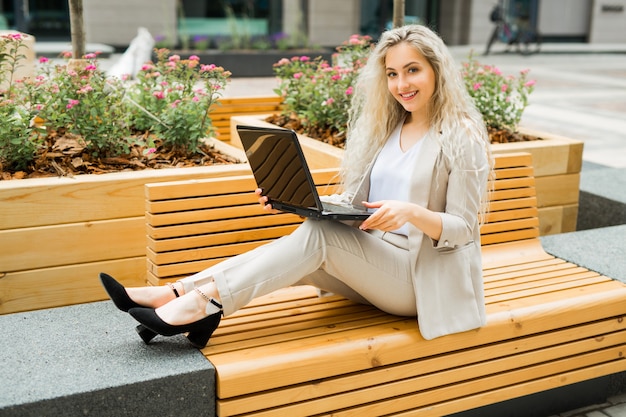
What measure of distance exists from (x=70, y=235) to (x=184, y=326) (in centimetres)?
148

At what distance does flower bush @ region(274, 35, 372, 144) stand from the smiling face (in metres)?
2.37

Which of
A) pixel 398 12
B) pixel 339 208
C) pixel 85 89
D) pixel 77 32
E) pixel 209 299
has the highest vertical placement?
pixel 398 12

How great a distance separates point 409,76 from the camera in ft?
10.2

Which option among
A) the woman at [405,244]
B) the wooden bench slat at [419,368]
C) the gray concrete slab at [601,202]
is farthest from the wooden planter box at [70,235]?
the gray concrete slab at [601,202]

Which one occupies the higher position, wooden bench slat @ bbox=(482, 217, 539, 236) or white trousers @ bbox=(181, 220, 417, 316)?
white trousers @ bbox=(181, 220, 417, 316)

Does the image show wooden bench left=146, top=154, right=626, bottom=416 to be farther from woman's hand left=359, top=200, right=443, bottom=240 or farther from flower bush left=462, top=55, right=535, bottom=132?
flower bush left=462, top=55, right=535, bottom=132

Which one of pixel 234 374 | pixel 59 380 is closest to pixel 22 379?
pixel 59 380

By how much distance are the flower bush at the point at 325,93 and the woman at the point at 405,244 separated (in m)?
2.38

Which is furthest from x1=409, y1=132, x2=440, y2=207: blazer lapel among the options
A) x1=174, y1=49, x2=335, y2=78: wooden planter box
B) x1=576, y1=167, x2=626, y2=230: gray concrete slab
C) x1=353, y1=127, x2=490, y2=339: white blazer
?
x1=174, y1=49, x2=335, y2=78: wooden planter box

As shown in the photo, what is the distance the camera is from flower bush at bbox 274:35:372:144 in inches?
227

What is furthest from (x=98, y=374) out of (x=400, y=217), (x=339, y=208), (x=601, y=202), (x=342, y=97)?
(x=601, y=202)

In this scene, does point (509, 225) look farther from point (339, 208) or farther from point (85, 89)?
point (85, 89)

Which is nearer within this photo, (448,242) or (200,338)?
(200,338)

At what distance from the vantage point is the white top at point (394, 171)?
3158mm
